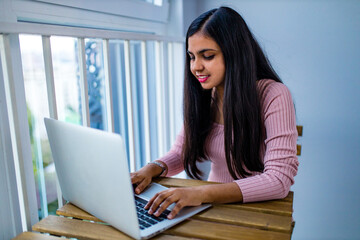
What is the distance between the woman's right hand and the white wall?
1.03m

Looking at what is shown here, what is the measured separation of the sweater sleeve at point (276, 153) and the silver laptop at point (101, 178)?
0.51 ft

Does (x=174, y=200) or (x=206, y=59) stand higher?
(x=206, y=59)

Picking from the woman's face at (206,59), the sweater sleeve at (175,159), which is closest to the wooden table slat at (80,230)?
→ the sweater sleeve at (175,159)

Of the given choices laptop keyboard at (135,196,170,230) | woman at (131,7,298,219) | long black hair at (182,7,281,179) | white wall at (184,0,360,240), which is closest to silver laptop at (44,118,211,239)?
laptop keyboard at (135,196,170,230)

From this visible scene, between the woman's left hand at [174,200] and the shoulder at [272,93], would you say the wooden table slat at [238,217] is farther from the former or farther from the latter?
the shoulder at [272,93]

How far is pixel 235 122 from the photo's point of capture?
3.51 feet

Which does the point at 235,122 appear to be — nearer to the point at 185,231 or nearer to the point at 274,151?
the point at 274,151

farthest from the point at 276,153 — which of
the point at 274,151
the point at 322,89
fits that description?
the point at 322,89

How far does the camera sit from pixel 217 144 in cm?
121

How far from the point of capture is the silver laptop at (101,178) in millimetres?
622

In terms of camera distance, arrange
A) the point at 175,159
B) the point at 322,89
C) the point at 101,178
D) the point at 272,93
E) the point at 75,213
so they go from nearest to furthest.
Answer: the point at 101,178 < the point at 75,213 < the point at 272,93 < the point at 175,159 < the point at 322,89

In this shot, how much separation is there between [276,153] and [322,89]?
90 cm

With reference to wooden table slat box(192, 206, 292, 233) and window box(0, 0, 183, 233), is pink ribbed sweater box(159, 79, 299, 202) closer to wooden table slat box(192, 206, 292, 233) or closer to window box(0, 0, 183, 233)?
wooden table slat box(192, 206, 292, 233)

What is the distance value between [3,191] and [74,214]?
0.64 feet
